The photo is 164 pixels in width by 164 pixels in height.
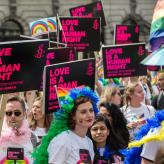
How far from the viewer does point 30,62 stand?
5.62m

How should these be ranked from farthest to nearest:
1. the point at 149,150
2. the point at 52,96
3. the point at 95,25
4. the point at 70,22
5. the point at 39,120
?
the point at 95,25 < the point at 70,22 < the point at 39,120 < the point at 52,96 < the point at 149,150

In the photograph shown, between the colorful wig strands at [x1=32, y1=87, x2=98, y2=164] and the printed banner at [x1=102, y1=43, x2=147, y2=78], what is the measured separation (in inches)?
156

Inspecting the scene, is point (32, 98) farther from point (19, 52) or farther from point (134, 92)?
point (134, 92)

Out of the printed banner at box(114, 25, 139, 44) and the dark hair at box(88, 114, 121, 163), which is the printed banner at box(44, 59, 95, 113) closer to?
the dark hair at box(88, 114, 121, 163)

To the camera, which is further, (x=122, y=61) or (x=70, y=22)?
(x=70, y=22)

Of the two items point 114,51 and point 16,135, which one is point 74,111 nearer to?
point 16,135

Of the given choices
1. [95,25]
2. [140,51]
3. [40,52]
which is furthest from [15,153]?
[95,25]

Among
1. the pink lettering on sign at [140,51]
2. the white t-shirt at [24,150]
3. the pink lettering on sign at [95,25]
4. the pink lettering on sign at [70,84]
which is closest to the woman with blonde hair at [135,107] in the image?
the pink lettering on sign at [70,84]

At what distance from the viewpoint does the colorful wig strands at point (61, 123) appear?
395 centimetres

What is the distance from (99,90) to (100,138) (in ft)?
11.1

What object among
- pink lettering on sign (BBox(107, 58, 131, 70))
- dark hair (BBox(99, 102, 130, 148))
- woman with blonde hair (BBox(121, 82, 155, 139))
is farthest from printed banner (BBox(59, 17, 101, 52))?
dark hair (BBox(99, 102, 130, 148))

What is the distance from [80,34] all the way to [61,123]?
17.6 ft

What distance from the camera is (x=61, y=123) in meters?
4.07

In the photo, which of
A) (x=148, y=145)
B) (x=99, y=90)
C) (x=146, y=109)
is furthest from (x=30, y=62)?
(x=148, y=145)
